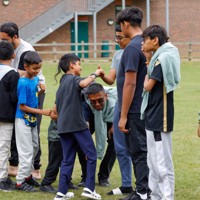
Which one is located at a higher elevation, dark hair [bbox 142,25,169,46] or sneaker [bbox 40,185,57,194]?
dark hair [bbox 142,25,169,46]

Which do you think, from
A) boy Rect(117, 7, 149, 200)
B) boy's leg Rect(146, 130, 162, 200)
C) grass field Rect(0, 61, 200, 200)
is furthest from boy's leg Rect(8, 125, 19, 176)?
boy's leg Rect(146, 130, 162, 200)

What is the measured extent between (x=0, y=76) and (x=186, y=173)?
272 cm

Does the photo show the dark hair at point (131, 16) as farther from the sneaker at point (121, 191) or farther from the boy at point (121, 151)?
the sneaker at point (121, 191)

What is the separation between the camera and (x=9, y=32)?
320 inches

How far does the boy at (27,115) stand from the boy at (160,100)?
5.28ft

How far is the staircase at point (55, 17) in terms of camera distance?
39.6 meters

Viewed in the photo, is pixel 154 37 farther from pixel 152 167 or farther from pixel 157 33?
pixel 152 167

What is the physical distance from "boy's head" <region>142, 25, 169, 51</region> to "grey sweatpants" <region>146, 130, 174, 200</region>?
2.72 ft

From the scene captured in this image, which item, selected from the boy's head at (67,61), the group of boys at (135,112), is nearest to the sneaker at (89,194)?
the group of boys at (135,112)

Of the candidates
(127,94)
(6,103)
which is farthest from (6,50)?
(127,94)

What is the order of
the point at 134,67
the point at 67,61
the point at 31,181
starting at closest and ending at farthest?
the point at 134,67 → the point at 67,61 → the point at 31,181

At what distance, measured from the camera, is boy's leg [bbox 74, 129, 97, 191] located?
7.18 metres

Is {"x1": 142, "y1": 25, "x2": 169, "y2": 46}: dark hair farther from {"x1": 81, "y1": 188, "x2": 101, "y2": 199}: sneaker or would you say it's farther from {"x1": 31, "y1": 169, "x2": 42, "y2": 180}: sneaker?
{"x1": 31, "y1": 169, "x2": 42, "y2": 180}: sneaker

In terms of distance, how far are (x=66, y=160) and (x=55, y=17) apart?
33.7 meters
